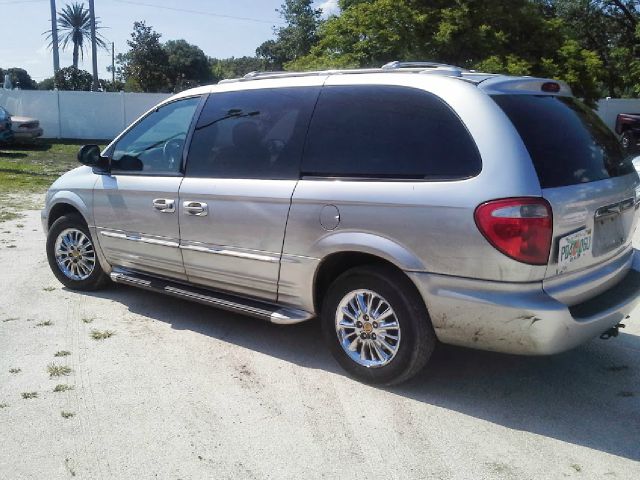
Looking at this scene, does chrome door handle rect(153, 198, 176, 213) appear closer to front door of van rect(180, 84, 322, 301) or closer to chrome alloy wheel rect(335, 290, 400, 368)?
front door of van rect(180, 84, 322, 301)

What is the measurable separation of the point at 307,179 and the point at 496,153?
1.26 m

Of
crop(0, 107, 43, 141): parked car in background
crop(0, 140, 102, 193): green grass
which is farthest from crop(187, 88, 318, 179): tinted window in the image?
crop(0, 107, 43, 141): parked car in background

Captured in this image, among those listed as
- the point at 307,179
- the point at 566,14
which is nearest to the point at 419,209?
the point at 307,179

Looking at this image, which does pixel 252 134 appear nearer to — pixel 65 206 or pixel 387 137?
pixel 387 137

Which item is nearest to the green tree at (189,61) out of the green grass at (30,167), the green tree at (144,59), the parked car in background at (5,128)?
the green tree at (144,59)

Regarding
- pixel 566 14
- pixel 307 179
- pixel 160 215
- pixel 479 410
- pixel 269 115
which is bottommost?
pixel 479 410

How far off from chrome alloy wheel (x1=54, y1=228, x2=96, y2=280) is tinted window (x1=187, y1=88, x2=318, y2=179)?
163 cm

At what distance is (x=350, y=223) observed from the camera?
398 cm

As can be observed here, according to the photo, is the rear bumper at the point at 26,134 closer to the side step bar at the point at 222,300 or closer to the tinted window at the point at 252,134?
the side step bar at the point at 222,300

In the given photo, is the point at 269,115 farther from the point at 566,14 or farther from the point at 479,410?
the point at 566,14

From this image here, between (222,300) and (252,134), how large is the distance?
1.21 meters

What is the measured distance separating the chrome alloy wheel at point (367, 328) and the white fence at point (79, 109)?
926 inches

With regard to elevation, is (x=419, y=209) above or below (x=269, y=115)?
below

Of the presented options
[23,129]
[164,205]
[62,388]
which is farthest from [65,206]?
[23,129]
